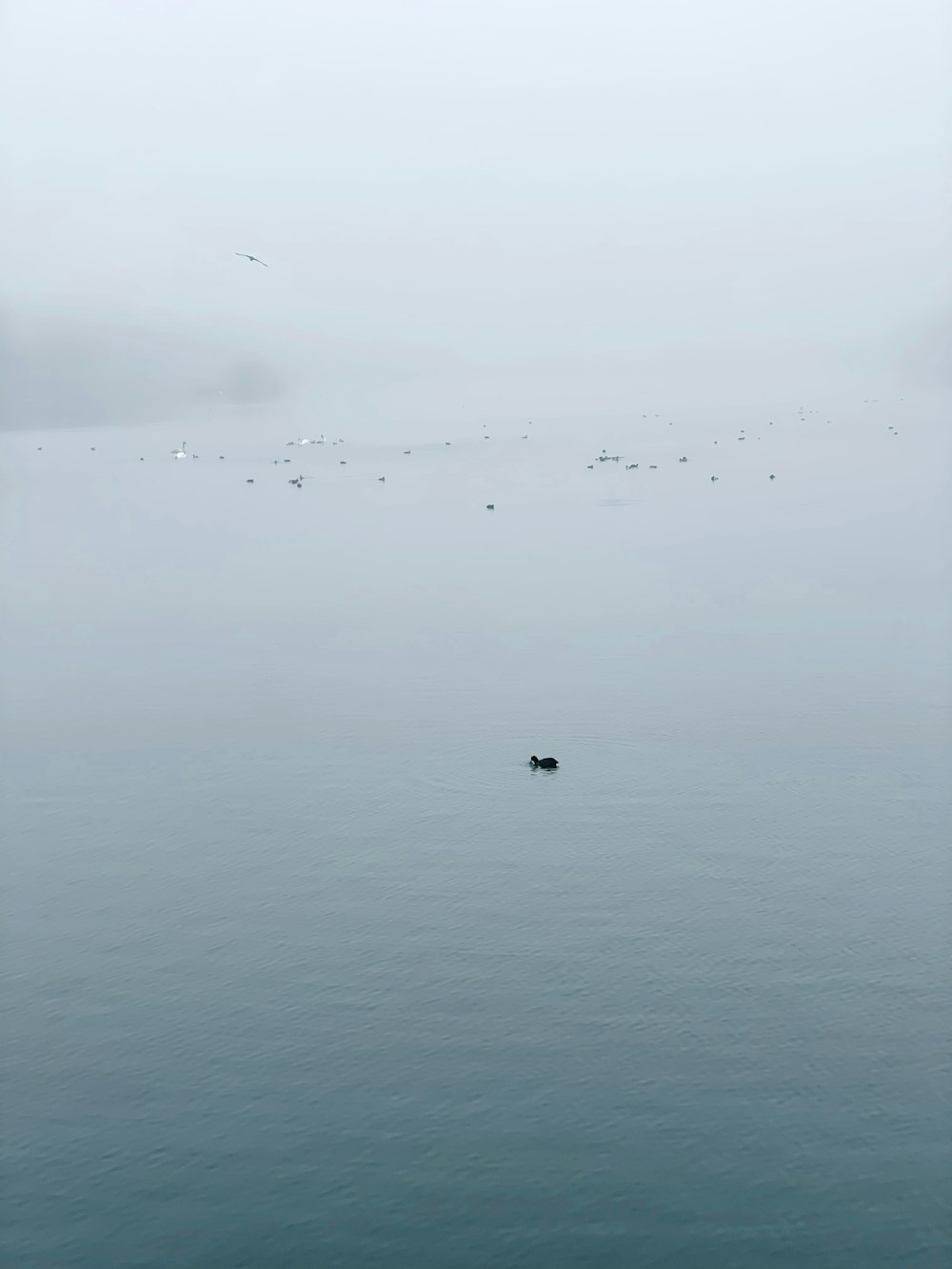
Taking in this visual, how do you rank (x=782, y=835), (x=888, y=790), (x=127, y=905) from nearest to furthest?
(x=127, y=905) < (x=782, y=835) < (x=888, y=790)

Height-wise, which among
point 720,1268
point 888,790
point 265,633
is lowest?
point 720,1268

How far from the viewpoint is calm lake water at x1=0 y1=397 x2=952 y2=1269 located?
151ft

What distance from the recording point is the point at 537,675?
107312 mm

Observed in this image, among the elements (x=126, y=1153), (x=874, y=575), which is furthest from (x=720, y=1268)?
(x=874, y=575)

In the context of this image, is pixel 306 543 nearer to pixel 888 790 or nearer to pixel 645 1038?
pixel 888 790

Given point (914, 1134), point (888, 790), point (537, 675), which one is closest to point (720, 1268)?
point (914, 1134)

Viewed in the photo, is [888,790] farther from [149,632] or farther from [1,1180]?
[149,632]

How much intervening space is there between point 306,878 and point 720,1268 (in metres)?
34.9

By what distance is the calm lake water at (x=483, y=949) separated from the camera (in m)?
46.1

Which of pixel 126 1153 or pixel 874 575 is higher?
pixel 874 575

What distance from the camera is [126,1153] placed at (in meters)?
49.2

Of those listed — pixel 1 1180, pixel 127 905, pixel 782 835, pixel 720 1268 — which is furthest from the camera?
pixel 782 835

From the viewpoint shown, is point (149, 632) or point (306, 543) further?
point (306, 543)

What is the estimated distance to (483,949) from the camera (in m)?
62.5
